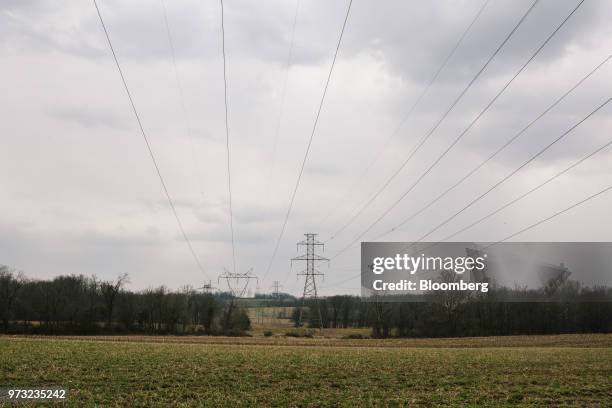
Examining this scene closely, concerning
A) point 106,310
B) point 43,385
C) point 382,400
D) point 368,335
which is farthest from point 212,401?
point 106,310

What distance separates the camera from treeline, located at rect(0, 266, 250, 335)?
119m

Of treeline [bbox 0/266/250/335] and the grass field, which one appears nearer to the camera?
the grass field

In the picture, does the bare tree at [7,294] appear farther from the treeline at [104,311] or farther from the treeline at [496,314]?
the treeline at [496,314]

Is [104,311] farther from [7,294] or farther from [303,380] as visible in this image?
[303,380]

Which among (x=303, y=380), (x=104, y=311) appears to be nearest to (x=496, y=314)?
(x=104, y=311)

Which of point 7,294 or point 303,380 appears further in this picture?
point 7,294

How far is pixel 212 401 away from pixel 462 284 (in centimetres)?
10463

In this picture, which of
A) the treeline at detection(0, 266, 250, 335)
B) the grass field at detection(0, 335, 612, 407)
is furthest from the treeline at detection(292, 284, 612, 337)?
the grass field at detection(0, 335, 612, 407)

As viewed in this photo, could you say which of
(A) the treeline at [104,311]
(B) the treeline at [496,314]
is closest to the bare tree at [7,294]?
(A) the treeline at [104,311]

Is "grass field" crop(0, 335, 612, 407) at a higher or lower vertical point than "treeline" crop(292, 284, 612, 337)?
lower

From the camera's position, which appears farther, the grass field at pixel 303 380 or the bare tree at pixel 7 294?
the bare tree at pixel 7 294

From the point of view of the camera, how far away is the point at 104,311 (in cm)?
13038

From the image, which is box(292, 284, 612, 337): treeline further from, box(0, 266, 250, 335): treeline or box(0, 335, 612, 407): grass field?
box(0, 335, 612, 407): grass field

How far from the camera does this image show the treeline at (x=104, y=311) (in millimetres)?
118625
